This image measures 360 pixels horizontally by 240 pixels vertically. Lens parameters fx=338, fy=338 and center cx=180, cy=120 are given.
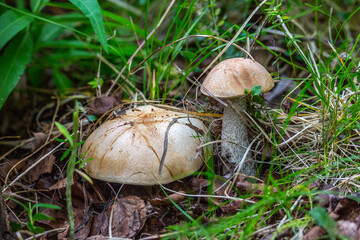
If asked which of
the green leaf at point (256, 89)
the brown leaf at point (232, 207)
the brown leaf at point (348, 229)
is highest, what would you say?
the green leaf at point (256, 89)

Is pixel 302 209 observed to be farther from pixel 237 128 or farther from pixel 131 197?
pixel 131 197

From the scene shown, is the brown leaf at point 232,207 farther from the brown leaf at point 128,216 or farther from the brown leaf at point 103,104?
the brown leaf at point 103,104

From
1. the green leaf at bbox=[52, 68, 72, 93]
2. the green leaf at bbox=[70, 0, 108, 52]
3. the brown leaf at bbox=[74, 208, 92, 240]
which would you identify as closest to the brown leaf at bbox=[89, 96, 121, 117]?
the green leaf at bbox=[70, 0, 108, 52]

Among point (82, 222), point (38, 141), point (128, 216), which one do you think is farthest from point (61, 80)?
point (128, 216)

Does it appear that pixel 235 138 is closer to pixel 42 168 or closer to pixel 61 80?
pixel 42 168

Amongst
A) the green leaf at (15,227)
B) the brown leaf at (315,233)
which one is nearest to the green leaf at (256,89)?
the brown leaf at (315,233)

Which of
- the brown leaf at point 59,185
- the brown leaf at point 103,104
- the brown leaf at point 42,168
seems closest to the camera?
the brown leaf at point 59,185

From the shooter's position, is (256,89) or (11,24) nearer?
(256,89)
